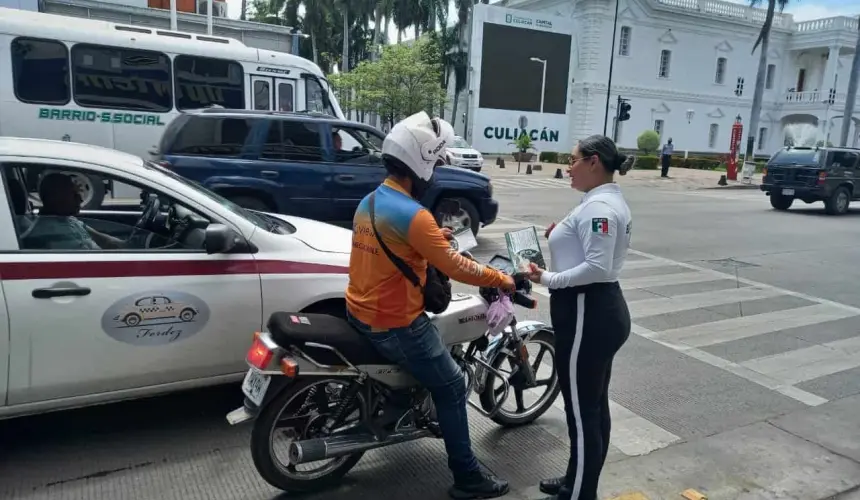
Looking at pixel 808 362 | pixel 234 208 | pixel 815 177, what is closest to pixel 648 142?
pixel 815 177

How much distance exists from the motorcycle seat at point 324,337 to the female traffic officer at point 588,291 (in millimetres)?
880

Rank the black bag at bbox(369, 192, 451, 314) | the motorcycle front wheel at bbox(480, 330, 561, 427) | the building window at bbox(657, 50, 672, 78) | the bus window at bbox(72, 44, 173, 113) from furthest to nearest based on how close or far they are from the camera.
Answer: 1. the building window at bbox(657, 50, 672, 78)
2. the bus window at bbox(72, 44, 173, 113)
3. the motorcycle front wheel at bbox(480, 330, 561, 427)
4. the black bag at bbox(369, 192, 451, 314)

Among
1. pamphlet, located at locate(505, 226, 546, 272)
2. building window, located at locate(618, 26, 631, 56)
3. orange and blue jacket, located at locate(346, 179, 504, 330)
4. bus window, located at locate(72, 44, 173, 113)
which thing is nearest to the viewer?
orange and blue jacket, located at locate(346, 179, 504, 330)

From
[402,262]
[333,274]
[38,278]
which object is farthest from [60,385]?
[402,262]

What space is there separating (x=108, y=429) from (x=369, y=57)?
58.1m

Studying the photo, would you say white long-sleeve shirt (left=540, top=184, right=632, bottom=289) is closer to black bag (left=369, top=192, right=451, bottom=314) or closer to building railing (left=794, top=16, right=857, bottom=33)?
black bag (left=369, top=192, right=451, bottom=314)

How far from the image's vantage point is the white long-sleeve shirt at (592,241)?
289cm

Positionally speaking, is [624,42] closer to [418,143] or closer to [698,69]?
[698,69]

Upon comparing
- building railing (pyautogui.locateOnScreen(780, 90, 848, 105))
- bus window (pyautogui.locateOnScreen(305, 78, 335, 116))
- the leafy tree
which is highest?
building railing (pyautogui.locateOnScreen(780, 90, 848, 105))

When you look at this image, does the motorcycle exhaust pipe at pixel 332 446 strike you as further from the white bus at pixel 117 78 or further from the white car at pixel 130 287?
the white bus at pixel 117 78

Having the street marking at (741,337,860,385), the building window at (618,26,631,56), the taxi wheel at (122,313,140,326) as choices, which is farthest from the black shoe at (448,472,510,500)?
the building window at (618,26,631,56)

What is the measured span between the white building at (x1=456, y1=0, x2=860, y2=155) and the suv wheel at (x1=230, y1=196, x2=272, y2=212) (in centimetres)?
3641

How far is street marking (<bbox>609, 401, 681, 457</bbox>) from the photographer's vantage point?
13.5ft

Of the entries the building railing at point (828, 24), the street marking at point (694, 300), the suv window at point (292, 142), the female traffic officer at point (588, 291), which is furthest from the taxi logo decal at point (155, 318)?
the building railing at point (828, 24)
